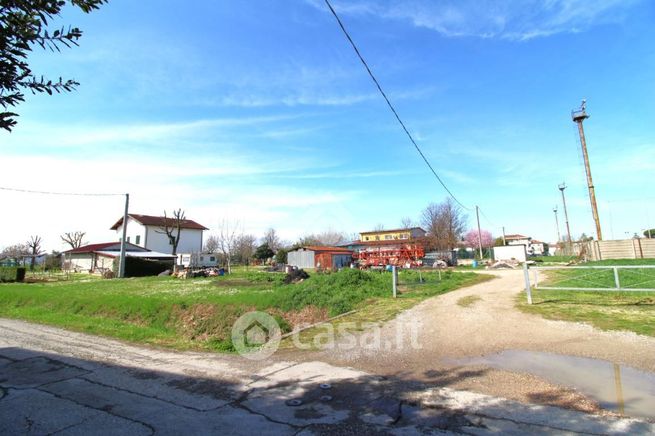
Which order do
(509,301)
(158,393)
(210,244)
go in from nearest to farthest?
(158,393) < (509,301) < (210,244)

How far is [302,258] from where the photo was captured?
165 ft

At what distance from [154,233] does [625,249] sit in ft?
194

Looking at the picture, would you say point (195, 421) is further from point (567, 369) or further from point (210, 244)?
point (210, 244)

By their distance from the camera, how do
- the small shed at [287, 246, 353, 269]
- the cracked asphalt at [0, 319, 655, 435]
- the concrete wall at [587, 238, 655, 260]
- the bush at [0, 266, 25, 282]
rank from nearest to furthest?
the cracked asphalt at [0, 319, 655, 435], the bush at [0, 266, 25, 282], the concrete wall at [587, 238, 655, 260], the small shed at [287, 246, 353, 269]

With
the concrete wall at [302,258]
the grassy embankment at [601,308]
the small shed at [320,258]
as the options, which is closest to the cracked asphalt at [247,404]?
the grassy embankment at [601,308]

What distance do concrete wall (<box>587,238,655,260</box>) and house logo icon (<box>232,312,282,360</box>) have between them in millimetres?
34651

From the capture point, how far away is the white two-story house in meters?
56.2

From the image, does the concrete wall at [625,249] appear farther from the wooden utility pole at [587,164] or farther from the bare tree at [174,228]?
the bare tree at [174,228]

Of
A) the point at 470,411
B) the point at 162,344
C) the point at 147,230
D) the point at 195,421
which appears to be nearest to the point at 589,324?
the point at 470,411

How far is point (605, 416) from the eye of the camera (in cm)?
386

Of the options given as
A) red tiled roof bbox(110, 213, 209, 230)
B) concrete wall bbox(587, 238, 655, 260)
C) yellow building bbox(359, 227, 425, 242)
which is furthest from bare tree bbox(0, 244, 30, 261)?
concrete wall bbox(587, 238, 655, 260)

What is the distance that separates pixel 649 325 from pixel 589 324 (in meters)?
1.05

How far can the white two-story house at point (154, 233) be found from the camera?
56156mm

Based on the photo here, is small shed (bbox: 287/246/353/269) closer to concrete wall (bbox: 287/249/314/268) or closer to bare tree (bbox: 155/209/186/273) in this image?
concrete wall (bbox: 287/249/314/268)
